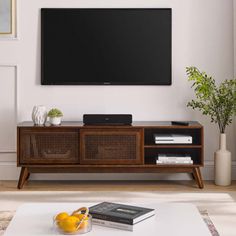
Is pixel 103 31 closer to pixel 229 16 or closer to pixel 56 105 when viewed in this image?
pixel 56 105

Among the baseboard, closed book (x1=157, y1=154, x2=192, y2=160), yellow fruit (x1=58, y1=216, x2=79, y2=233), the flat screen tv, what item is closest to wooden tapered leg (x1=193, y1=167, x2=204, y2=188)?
closed book (x1=157, y1=154, x2=192, y2=160)

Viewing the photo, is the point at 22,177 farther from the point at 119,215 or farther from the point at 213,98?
the point at 119,215

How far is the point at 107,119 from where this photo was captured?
4816 mm

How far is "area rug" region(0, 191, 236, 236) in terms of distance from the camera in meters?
4.01

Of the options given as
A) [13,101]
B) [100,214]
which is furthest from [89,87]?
[100,214]

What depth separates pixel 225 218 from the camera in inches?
148

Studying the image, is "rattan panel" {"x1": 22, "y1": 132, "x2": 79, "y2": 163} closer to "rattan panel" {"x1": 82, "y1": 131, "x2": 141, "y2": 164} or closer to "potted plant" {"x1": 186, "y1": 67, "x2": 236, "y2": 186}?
"rattan panel" {"x1": 82, "y1": 131, "x2": 141, "y2": 164}

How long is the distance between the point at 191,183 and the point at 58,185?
1.25 meters

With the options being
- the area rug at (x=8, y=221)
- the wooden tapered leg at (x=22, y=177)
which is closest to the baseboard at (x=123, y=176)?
the wooden tapered leg at (x=22, y=177)

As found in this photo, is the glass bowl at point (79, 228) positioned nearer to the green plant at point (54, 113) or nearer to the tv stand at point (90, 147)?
the tv stand at point (90, 147)

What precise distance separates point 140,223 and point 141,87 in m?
2.79

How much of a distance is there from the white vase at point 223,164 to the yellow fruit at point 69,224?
2.79 metres

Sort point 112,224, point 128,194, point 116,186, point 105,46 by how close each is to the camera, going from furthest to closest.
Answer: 1. point 105,46
2. point 116,186
3. point 128,194
4. point 112,224

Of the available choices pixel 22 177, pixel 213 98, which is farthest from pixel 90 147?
pixel 213 98
